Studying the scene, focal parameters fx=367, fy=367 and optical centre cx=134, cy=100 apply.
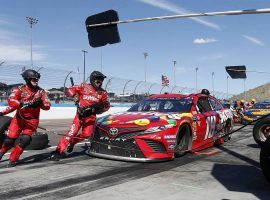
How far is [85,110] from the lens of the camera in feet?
22.7

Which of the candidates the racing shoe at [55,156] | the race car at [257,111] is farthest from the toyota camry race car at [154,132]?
the race car at [257,111]

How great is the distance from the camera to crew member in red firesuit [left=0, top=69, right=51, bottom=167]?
6.20 metres

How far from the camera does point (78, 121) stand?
7.11 metres

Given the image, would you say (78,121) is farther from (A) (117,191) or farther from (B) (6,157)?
(A) (117,191)

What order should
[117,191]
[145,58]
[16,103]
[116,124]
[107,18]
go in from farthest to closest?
[145,58]
[107,18]
[116,124]
[16,103]
[117,191]

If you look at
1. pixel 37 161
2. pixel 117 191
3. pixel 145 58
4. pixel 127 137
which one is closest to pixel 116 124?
pixel 127 137

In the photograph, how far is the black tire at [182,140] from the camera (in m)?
7.05

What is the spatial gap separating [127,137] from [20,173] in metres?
1.91

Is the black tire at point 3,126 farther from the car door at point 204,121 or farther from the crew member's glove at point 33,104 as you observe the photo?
the car door at point 204,121

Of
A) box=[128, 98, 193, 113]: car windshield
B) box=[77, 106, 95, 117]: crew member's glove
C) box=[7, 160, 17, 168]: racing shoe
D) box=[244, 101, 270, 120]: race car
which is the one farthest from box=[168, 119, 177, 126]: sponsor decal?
box=[244, 101, 270, 120]: race car

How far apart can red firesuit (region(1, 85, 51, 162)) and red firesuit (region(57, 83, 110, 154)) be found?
29.7 inches

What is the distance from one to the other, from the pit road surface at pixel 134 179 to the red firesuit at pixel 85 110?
41 centimetres

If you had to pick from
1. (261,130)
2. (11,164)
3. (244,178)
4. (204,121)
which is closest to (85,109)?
(11,164)

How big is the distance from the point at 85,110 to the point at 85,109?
0.07ft
